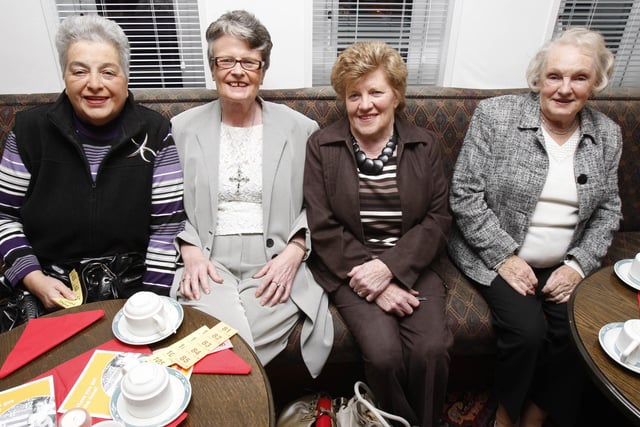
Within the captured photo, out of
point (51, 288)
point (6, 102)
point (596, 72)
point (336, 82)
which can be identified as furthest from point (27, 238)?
point (596, 72)

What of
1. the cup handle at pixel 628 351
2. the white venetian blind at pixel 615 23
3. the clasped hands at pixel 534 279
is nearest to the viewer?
the cup handle at pixel 628 351

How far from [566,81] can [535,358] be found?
3.20ft

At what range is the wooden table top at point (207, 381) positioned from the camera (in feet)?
2.65

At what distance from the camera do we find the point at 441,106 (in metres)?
1.93

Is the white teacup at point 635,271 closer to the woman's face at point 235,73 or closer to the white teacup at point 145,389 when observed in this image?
the white teacup at point 145,389

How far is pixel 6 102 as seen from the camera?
5.82 ft

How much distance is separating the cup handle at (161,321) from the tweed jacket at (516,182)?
1.17 metres

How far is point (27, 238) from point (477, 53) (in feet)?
6.99

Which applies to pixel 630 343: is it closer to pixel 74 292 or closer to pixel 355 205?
pixel 355 205

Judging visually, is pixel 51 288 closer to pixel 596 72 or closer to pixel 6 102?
pixel 6 102

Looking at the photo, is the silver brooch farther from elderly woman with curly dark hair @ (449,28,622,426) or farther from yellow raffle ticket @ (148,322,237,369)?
elderly woman with curly dark hair @ (449,28,622,426)

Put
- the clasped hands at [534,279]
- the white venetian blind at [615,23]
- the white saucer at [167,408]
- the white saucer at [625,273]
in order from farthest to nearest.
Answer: the white venetian blind at [615,23] → the clasped hands at [534,279] → the white saucer at [625,273] → the white saucer at [167,408]

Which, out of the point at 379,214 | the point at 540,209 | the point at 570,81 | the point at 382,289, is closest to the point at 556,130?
the point at 570,81

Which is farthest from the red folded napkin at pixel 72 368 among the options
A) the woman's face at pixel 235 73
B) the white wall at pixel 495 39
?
the white wall at pixel 495 39
